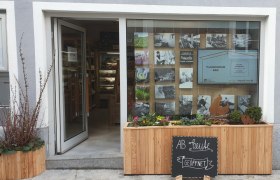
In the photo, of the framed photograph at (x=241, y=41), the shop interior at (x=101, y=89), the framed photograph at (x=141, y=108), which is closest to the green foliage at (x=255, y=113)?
the framed photograph at (x=241, y=41)

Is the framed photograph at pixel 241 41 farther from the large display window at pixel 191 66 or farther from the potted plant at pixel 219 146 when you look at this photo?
the potted plant at pixel 219 146

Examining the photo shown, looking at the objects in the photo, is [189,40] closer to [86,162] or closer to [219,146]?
[219,146]

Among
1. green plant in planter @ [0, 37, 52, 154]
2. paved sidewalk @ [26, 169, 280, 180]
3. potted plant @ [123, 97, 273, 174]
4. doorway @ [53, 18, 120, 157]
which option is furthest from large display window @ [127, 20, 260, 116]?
green plant in planter @ [0, 37, 52, 154]

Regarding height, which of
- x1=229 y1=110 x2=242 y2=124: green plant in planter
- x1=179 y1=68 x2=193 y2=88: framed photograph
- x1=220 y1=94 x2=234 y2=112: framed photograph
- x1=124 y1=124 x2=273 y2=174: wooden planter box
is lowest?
x1=124 y1=124 x2=273 y2=174: wooden planter box

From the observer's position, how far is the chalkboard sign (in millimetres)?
4258

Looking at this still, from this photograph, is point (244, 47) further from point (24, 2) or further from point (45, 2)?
point (24, 2)

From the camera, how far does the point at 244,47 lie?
16.8 ft

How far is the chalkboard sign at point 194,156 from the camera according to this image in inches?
168

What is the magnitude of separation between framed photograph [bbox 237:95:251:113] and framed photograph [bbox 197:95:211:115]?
0.57 m

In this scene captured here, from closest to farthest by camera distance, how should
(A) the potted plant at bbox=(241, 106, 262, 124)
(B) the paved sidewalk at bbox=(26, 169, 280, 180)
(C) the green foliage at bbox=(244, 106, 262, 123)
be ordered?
(B) the paved sidewalk at bbox=(26, 169, 280, 180) → (A) the potted plant at bbox=(241, 106, 262, 124) → (C) the green foliage at bbox=(244, 106, 262, 123)

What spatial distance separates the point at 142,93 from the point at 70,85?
144cm

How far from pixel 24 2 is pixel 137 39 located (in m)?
1.94

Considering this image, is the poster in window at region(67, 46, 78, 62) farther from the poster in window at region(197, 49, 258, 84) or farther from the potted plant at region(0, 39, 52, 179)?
the poster in window at region(197, 49, 258, 84)

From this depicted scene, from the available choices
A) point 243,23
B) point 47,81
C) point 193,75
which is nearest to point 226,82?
point 193,75
